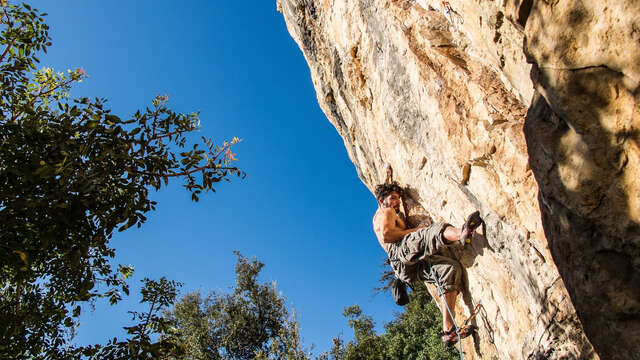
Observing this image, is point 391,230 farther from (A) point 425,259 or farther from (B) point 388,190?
(B) point 388,190

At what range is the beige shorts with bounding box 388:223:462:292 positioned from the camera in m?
5.44

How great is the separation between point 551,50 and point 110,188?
432 cm

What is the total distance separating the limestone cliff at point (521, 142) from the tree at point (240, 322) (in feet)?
36.4

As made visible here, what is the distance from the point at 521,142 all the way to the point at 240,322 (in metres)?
15.2

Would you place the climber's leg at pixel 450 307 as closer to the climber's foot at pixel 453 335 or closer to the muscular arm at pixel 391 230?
the climber's foot at pixel 453 335

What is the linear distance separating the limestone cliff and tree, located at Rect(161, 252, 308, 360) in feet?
36.4

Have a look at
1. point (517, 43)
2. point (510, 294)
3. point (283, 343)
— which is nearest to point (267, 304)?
point (283, 343)

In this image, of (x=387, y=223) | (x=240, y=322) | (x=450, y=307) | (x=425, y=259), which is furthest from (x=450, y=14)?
(x=240, y=322)

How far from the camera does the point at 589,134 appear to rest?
107 inches

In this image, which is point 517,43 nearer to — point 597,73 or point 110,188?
point 597,73

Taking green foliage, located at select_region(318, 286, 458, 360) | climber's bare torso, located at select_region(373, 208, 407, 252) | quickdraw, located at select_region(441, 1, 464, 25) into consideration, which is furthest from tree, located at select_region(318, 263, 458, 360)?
quickdraw, located at select_region(441, 1, 464, 25)

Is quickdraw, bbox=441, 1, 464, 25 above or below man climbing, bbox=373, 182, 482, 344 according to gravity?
above

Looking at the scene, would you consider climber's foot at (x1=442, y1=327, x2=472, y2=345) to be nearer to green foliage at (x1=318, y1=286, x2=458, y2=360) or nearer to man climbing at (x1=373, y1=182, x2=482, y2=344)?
man climbing at (x1=373, y1=182, x2=482, y2=344)

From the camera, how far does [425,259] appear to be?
582 centimetres
